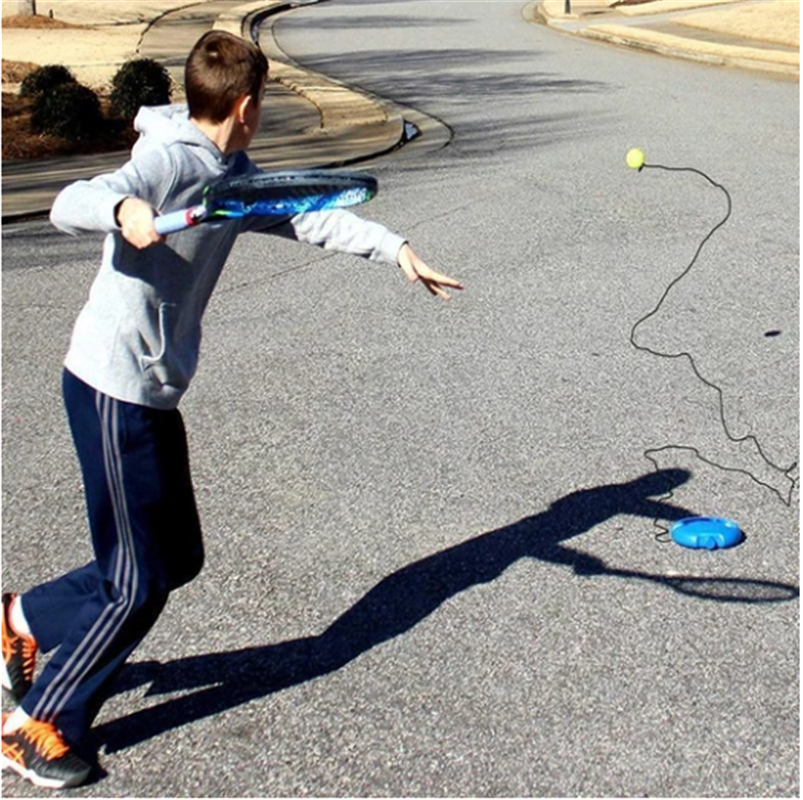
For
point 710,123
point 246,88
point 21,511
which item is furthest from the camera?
point 710,123

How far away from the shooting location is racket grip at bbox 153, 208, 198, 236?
3160 millimetres

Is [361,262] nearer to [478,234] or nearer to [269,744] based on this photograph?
[478,234]

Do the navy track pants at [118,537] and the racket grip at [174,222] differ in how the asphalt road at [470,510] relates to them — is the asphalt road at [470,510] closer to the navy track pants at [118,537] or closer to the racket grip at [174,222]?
the navy track pants at [118,537]

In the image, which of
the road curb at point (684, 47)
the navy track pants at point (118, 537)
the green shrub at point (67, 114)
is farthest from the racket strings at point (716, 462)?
the road curb at point (684, 47)

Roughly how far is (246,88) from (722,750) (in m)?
2.03

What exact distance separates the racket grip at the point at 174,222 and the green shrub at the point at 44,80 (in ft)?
41.1

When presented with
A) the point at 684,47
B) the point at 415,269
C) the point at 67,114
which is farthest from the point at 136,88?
the point at 415,269

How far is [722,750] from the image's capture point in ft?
12.5

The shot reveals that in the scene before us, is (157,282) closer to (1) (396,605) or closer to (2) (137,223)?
(2) (137,223)

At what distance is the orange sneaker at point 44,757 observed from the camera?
3.61m

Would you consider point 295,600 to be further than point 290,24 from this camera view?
No

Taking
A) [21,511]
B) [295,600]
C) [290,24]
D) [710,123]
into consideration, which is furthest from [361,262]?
[290,24]

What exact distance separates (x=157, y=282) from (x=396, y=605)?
5.10 ft

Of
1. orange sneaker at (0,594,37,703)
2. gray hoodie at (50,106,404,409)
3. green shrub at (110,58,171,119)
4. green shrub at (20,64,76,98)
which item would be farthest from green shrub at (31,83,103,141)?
gray hoodie at (50,106,404,409)
